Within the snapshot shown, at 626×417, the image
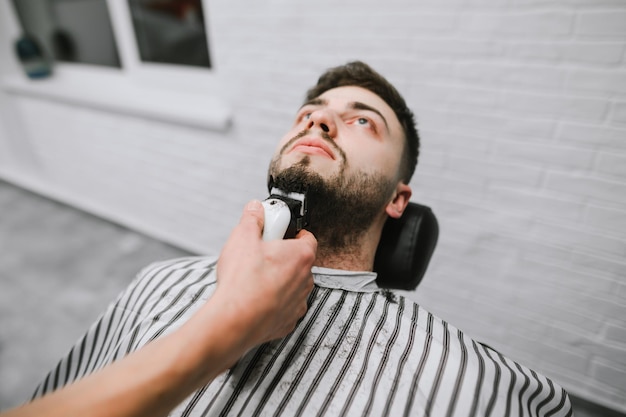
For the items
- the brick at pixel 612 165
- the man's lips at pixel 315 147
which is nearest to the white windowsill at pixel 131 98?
the man's lips at pixel 315 147

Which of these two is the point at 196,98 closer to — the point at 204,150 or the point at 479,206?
the point at 204,150

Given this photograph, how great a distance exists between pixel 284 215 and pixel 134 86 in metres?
2.15

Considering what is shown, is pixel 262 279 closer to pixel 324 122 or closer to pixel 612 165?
pixel 324 122

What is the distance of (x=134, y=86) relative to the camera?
249 centimetres

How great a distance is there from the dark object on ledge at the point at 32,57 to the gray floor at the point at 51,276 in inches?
39.8

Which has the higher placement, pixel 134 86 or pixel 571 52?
pixel 571 52

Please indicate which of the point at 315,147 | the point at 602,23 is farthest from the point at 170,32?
the point at 602,23

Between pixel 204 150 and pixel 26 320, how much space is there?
1.32 m

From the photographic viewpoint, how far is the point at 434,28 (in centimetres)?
130

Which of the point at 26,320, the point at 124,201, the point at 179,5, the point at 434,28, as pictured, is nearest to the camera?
the point at 434,28

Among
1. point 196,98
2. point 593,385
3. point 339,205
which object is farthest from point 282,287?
point 196,98

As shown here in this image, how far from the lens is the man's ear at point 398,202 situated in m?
1.13

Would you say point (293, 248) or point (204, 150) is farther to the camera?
point (204, 150)

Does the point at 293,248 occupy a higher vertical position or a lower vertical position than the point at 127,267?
higher
